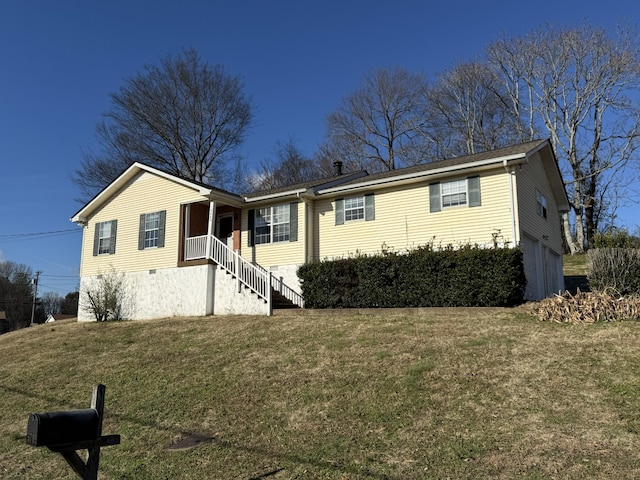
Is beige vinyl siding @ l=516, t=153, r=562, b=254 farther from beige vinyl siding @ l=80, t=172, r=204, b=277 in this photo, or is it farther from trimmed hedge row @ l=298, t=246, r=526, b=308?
beige vinyl siding @ l=80, t=172, r=204, b=277

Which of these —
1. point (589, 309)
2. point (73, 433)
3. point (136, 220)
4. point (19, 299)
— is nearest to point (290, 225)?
point (136, 220)

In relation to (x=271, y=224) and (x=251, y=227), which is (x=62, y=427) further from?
(x=251, y=227)

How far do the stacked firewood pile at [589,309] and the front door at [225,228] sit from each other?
38.8 ft

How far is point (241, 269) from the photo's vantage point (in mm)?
15648

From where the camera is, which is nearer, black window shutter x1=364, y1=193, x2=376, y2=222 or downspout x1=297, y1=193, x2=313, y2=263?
black window shutter x1=364, y1=193, x2=376, y2=222

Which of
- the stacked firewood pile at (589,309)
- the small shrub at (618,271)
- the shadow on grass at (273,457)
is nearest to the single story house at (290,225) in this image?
the small shrub at (618,271)

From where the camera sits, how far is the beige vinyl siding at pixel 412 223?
13.8 meters

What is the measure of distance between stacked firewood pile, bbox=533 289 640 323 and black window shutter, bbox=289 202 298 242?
8629mm

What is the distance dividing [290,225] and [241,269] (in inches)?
98.4

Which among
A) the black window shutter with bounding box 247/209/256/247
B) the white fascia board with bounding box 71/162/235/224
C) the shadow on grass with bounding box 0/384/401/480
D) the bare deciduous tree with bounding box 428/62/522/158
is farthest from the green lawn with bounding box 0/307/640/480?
the bare deciduous tree with bounding box 428/62/522/158

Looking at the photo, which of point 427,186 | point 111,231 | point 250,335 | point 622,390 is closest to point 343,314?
point 250,335

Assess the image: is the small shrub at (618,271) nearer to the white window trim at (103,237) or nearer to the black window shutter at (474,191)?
the black window shutter at (474,191)

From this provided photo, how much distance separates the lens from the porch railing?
15113mm

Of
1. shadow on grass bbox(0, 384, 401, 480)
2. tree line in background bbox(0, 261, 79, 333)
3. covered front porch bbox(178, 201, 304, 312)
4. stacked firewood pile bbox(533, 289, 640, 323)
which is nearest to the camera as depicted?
shadow on grass bbox(0, 384, 401, 480)
